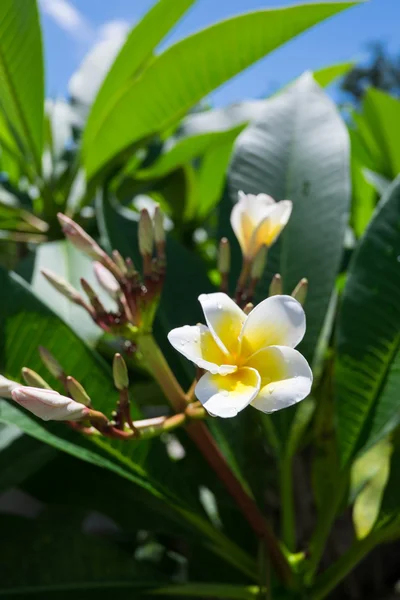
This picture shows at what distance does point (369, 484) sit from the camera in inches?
30.4

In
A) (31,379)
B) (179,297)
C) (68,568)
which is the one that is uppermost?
(31,379)

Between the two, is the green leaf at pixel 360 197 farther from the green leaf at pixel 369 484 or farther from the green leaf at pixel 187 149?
the green leaf at pixel 369 484

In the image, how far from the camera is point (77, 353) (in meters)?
0.64

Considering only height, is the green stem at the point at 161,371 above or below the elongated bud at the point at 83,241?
below

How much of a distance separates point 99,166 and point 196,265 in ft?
0.91

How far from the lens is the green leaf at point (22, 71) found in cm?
74

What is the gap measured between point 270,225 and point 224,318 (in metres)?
0.17

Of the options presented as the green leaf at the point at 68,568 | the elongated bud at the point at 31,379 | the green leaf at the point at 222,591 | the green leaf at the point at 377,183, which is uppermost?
Answer: the elongated bud at the point at 31,379

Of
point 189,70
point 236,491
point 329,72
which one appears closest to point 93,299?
point 236,491

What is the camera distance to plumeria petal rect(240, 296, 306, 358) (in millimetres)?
427

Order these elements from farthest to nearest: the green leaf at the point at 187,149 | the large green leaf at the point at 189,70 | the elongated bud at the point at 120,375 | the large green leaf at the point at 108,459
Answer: the green leaf at the point at 187,149 → the large green leaf at the point at 189,70 → the large green leaf at the point at 108,459 → the elongated bud at the point at 120,375

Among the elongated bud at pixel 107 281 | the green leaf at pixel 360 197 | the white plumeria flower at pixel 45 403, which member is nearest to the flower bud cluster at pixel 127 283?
the elongated bud at pixel 107 281

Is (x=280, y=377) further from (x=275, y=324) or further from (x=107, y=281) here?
(x=107, y=281)

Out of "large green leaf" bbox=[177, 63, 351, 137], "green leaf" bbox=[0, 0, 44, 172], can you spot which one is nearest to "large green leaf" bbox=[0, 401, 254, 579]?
"green leaf" bbox=[0, 0, 44, 172]
